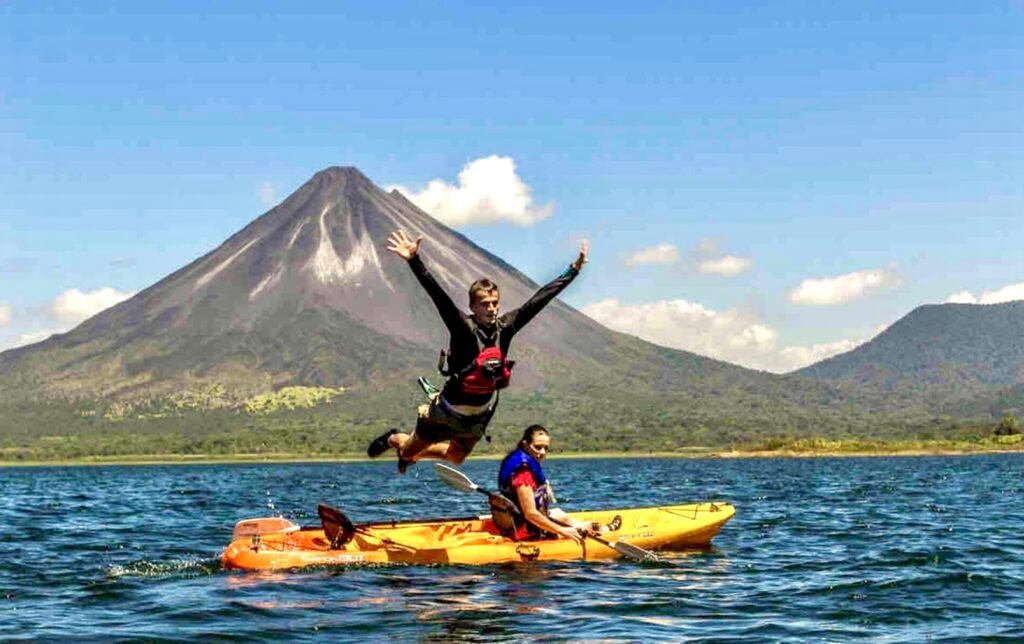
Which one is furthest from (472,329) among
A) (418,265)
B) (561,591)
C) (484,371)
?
(561,591)

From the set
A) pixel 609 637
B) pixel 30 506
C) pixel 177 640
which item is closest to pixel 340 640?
pixel 177 640

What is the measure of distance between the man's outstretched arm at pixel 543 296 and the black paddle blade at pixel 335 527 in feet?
22.7

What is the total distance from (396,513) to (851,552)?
17.1 meters

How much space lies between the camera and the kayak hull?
20.5m

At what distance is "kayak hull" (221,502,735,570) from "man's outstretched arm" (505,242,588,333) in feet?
21.4

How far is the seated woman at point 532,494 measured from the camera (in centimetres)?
2052

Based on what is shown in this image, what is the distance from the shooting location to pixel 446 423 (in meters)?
15.9

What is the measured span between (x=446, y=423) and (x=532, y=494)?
17.3 feet

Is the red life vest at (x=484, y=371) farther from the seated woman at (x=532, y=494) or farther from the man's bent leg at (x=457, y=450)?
the seated woman at (x=532, y=494)

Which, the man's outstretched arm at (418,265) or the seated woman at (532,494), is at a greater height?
the man's outstretched arm at (418,265)

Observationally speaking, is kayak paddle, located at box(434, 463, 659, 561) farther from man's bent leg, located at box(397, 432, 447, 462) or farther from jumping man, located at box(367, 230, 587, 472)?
jumping man, located at box(367, 230, 587, 472)

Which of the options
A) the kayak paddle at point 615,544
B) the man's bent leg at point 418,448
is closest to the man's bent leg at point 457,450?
the man's bent leg at point 418,448

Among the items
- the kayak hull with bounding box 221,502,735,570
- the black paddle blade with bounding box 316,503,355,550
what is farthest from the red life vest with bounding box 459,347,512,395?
the black paddle blade with bounding box 316,503,355,550

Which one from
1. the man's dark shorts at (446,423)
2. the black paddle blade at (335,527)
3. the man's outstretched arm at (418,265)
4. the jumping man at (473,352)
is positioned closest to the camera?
the man's outstretched arm at (418,265)
